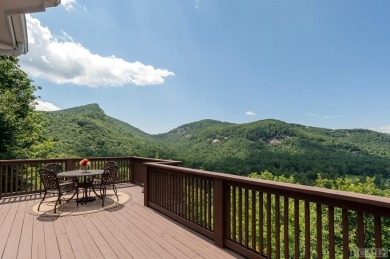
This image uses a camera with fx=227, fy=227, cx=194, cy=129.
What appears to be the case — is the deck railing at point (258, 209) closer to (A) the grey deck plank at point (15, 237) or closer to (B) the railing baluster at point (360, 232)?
(B) the railing baluster at point (360, 232)

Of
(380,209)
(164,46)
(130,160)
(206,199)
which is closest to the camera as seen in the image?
(380,209)

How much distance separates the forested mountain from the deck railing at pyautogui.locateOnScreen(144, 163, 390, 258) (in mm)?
15462

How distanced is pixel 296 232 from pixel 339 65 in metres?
40.5

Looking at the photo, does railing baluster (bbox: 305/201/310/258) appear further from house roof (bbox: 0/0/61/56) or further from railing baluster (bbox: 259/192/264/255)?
house roof (bbox: 0/0/61/56)

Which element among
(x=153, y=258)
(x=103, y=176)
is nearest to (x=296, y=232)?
(x=153, y=258)

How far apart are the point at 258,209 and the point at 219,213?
1.83ft

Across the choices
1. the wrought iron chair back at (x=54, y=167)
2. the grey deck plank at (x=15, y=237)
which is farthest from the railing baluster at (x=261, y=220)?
the wrought iron chair back at (x=54, y=167)

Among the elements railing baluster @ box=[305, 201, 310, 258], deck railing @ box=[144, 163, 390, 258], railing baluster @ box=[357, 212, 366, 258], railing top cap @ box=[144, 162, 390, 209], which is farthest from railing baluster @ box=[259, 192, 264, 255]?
railing baluster @ box=[357, 212, 366, 258]

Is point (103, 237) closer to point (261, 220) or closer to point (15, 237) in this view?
point (15, 237)

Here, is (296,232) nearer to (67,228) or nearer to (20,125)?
(67,228)

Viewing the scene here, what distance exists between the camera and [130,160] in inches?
312

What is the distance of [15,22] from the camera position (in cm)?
305

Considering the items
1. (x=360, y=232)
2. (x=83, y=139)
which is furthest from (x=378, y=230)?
(x=83, y=139)

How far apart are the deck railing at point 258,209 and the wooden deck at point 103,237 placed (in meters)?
0.22
